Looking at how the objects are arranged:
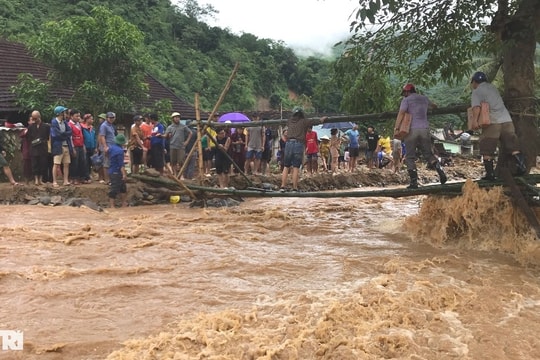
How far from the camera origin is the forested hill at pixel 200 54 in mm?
32938

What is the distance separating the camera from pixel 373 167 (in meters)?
18.1

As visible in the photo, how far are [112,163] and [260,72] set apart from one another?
36.8m

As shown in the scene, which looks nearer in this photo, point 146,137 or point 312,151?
point 146,137

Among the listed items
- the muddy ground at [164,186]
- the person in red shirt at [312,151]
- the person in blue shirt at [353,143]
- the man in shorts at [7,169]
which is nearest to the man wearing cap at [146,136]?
the muddy ground at [164,186]

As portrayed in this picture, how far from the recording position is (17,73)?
58.0 feet

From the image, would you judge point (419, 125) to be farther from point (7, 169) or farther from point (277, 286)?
point (7, 169)

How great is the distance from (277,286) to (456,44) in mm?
5458

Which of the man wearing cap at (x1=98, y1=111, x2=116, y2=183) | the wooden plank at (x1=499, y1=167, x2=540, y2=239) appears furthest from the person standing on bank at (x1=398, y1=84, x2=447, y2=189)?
the man wearing cap at (x1=98, y1=111, x2=116, y2=183)

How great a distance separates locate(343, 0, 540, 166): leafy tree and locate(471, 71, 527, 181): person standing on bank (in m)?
0.43

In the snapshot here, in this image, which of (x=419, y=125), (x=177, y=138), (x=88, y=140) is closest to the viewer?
(x=419, y=125)

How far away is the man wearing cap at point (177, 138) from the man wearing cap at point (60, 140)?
2213mm

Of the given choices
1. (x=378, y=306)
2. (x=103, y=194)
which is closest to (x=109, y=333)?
(x=378, y=306)

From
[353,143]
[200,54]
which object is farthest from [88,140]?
[200,54]

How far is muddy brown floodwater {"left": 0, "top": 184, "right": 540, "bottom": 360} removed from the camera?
3426 mm
